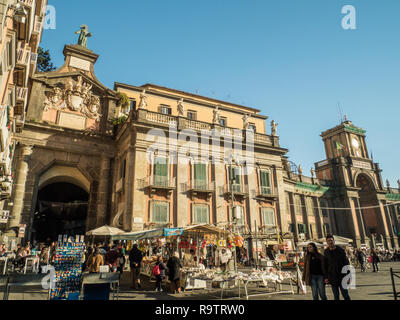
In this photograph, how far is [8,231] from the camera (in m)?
18.9

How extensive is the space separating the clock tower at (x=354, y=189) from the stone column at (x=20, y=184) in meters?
36.5

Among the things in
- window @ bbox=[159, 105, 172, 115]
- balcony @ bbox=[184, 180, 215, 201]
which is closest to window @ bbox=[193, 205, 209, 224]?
balcony @ bbox=[184, 180, 215, 201]

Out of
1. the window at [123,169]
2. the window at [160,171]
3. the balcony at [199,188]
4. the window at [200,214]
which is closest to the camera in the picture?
the window at [160,171]

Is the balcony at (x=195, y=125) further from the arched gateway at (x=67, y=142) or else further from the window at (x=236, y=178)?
the arched gateway at (x=67, y=142)

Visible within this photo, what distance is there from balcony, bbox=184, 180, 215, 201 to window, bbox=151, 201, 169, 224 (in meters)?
2.19

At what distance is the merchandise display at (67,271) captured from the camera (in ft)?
22.4

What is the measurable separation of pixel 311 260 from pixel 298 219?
3099 cm

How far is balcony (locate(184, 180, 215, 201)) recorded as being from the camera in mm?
22188

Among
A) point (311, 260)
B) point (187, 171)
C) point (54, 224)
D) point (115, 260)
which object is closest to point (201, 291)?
point (115, 260)

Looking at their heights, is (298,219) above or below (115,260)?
above

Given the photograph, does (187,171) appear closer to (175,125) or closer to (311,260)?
(175,125)

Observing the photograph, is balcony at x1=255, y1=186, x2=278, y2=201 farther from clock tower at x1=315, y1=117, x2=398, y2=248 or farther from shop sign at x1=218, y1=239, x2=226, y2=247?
clock tower at x1=315, y1=117, x2=398, y2=248

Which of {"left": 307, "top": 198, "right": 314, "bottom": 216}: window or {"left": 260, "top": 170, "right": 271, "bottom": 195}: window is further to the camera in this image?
{"left": 307, "top": 198, "right": 314, "bottom": 216}: window

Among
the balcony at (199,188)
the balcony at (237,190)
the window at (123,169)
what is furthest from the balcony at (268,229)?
the window at (123,169)
